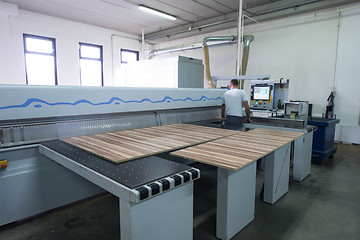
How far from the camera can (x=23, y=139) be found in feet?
6.02

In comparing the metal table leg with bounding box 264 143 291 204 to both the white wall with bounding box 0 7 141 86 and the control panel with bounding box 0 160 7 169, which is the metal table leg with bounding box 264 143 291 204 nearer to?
the control panel with bounding box 0 160 7 169

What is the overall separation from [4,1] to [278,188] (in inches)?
270

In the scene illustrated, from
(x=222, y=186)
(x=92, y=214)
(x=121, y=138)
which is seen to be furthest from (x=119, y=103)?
(x=222, y=186)

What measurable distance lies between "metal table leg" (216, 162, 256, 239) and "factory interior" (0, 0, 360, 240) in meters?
0.01

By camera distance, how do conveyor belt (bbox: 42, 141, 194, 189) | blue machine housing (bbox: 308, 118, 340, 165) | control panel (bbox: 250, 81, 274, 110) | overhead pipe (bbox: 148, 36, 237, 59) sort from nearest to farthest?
conveyor belt (bbox: 42, 141, 194, 189), blue machine housing (bbox: 308, 118, 340, 165), control panel (bbox: 250, 81, 274, 110), overhead pipe (bbox: 148, 36, 237, 59)

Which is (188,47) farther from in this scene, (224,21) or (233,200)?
(233,200)

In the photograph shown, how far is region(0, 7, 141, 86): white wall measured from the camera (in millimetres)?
5551

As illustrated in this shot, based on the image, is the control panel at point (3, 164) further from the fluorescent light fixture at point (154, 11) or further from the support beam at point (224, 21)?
the support beam at point (224, 21)

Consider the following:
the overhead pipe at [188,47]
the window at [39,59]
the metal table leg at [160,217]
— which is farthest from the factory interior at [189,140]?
the overhead pipe at [188,47]

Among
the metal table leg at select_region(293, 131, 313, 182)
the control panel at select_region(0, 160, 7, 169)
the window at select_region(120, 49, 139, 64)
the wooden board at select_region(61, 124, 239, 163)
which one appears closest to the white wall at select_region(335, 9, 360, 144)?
the metal table leg at select_region(293, 131, 313, 182)

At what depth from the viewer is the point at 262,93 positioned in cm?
461

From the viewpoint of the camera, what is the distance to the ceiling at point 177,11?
17.0ft

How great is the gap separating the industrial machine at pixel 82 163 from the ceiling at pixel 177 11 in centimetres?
373

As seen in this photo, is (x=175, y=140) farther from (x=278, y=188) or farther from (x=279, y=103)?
(x=279, y=103)
